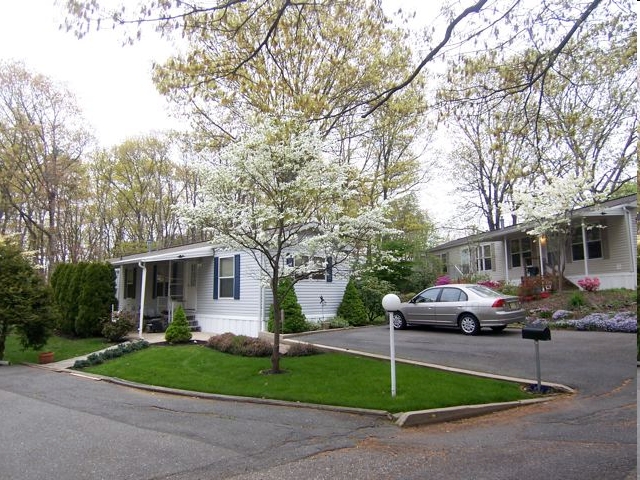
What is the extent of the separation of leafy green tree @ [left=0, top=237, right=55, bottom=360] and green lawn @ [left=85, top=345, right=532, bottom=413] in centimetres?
299

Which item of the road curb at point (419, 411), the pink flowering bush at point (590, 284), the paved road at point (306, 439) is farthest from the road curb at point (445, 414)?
the pink flowering bush at point (590, 284)

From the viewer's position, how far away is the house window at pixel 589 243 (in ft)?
66.2

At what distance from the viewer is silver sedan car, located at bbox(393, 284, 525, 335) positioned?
13070mm

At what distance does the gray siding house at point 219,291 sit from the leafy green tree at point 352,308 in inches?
17.2

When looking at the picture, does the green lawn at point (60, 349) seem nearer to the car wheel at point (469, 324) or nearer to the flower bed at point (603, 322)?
the car wheel at point (469, 324)

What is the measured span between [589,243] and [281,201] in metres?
16.8

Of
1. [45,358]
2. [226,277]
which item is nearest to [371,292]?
[226,277]

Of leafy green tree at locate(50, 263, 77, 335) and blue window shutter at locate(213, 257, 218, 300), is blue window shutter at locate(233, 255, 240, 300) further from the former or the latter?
leafy green tree at locate(50, 263, 77, 335)

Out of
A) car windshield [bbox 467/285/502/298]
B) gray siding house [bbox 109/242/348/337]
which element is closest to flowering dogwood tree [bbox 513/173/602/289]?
car windshield [bbox 467/285/502/298]

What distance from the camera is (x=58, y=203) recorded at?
30.1 meters

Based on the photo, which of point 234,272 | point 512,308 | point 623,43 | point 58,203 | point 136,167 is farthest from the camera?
point 136,167

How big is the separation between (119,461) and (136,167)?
1278 inches

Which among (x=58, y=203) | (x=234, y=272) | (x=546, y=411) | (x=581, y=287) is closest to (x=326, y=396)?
(x=546, y=411)

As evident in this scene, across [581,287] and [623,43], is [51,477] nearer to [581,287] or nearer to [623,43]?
[623,43]
